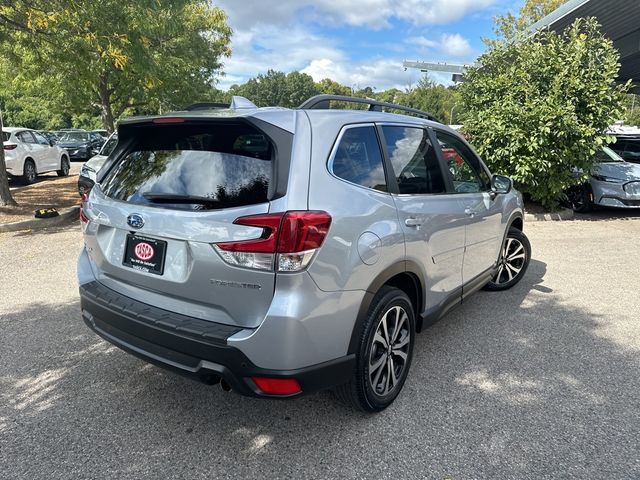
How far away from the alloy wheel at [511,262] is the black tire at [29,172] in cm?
1371

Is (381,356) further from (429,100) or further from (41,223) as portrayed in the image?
(429,100)

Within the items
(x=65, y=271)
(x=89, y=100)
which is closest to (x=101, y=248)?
(x=65, y=271)

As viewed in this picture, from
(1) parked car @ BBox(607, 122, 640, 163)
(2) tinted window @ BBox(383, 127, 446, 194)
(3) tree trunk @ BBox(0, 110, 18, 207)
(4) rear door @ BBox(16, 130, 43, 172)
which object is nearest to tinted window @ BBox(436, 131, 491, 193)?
(2) tinted window @ BBox(383, 127, 446, 194)

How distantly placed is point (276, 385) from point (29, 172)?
47.8 ft

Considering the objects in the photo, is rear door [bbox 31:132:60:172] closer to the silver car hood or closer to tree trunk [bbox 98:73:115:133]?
tree trunk [bbox 98:73:115:133]

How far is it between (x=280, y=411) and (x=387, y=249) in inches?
47.7

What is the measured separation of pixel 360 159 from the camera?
8.77ft

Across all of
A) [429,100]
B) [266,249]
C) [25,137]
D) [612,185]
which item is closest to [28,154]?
[25,137]

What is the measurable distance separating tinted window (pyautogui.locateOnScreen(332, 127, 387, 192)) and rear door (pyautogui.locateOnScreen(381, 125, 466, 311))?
136mm

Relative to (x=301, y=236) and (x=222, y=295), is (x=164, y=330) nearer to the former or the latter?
(x=222, y=295)

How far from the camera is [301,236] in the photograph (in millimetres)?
2143

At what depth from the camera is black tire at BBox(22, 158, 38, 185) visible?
44.6 feet

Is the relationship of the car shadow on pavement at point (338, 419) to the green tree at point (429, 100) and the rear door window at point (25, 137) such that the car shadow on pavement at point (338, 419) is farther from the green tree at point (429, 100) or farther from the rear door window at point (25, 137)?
the green tree at point (429, 100)

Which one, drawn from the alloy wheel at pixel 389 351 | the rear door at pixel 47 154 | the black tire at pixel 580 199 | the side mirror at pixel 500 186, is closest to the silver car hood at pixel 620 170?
the black tire at pixel 580 199
